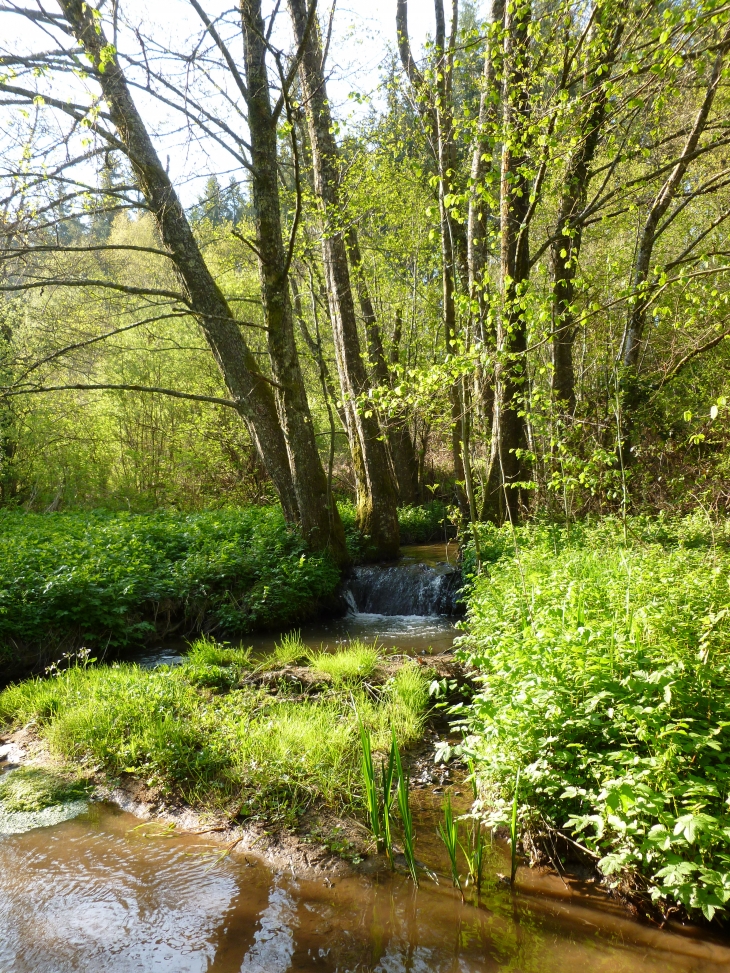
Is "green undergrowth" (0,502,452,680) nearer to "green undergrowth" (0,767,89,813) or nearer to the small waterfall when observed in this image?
the small waterfall

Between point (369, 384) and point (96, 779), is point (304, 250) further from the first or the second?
point (96, 779)

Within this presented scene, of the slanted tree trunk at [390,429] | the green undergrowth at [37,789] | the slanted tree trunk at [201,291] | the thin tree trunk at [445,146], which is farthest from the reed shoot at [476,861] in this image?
the slanted tree trunk at [390,429]

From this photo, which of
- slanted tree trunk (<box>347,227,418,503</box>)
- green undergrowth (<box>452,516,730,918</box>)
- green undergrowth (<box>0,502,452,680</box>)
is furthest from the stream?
slanted tree trunk (<box>347,227,418,503</box>)

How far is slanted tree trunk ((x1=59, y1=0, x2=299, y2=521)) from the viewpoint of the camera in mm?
8469

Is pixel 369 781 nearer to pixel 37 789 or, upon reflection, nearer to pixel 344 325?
pixel 37 789

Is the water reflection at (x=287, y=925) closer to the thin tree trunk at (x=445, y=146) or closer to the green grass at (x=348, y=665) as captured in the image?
the green grass at (x=348, y=665)

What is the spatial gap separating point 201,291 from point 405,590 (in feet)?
18.0

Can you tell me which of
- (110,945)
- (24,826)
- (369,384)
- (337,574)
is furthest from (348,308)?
(110,945)

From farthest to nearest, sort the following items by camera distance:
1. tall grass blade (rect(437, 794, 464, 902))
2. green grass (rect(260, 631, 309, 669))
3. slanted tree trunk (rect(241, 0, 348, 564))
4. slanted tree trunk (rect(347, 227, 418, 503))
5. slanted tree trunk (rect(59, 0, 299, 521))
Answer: slanted tree trunk (rect(347, 227, 418, 503)), slanted tree trunk (rect(59, 0, 299, 521)), slanted tree trunk (rect(241, 0, 348, 564)), green grass (rect(260, 631, 309, 669)), tall grass blade (rect(437, 794, 464, 902))

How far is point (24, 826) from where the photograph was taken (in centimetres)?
411

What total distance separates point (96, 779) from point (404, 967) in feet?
9.02

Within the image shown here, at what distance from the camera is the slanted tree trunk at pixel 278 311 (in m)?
7.68

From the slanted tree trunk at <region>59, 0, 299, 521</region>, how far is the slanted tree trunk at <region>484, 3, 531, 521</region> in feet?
11.0

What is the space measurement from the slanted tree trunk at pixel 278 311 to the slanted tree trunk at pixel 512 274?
243cm
